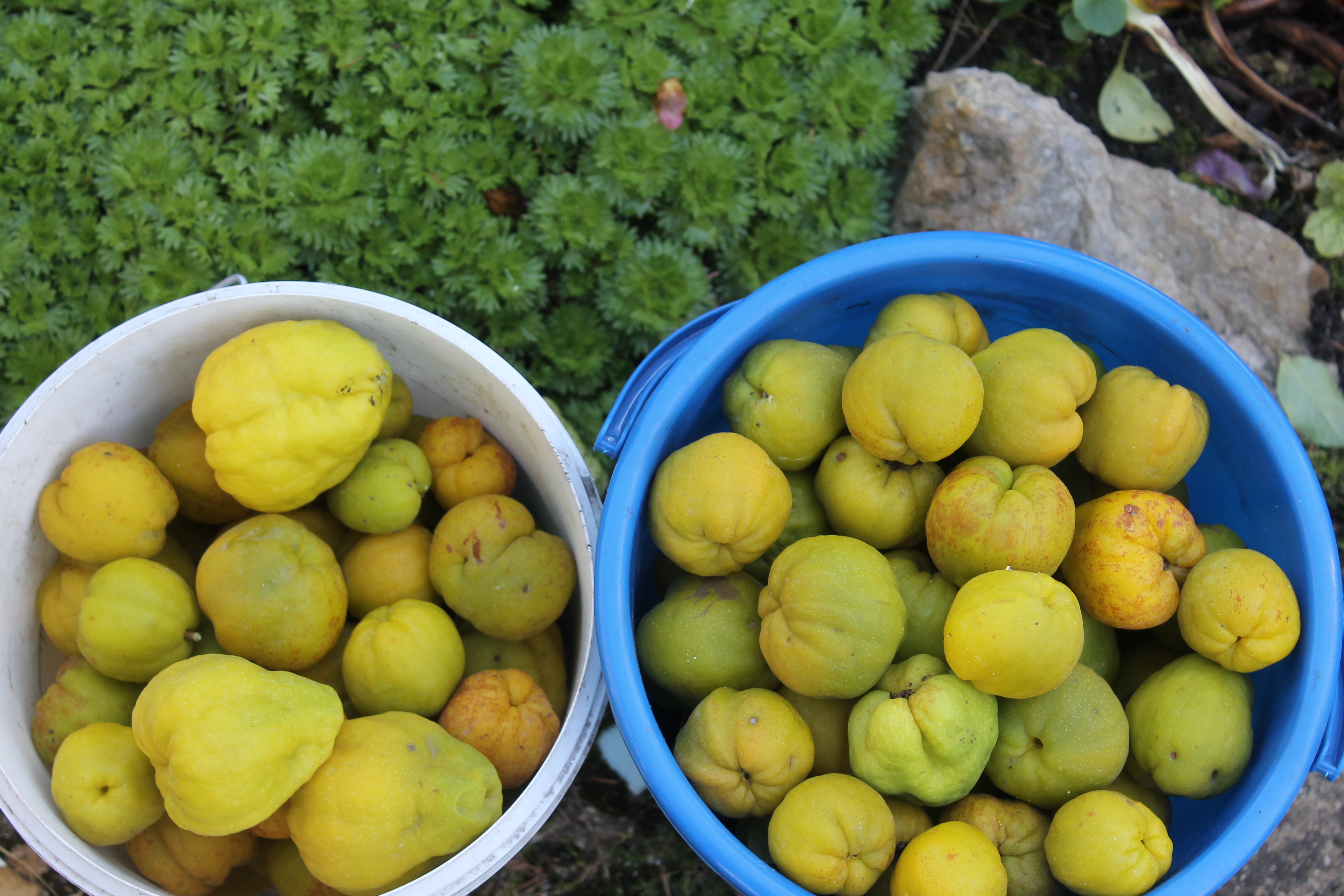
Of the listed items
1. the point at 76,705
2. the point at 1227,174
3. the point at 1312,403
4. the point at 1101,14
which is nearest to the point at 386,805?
the point at 76,705

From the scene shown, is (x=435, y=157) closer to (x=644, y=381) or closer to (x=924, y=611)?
(x=644, y=381)

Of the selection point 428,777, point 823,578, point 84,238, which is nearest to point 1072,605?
point 823,578

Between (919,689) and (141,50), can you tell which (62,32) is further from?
(919,689)

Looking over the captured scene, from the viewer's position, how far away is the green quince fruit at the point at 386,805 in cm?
176

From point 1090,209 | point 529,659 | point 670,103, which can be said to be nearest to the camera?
point 529,659

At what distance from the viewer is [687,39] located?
9.21ft

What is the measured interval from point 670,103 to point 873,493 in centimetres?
152

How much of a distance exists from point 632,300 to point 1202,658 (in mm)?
1721

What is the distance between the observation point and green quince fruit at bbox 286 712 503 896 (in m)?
1.76

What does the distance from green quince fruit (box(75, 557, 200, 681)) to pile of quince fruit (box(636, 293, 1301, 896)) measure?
100 cm

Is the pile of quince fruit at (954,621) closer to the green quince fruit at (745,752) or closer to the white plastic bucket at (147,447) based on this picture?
the green quince fruit at (745,752)

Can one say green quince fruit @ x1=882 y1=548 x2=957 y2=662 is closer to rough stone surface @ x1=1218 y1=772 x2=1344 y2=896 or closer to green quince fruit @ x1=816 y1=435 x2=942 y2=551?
green quince fruit @ x1=816 y1=435 x2=942 y2=551

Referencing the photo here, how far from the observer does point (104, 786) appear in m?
1.83

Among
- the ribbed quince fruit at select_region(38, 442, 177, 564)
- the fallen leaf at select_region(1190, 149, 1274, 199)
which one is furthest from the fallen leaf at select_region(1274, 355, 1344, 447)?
the ribbed quince fruit at select_region(38, 442, 177, 564)
